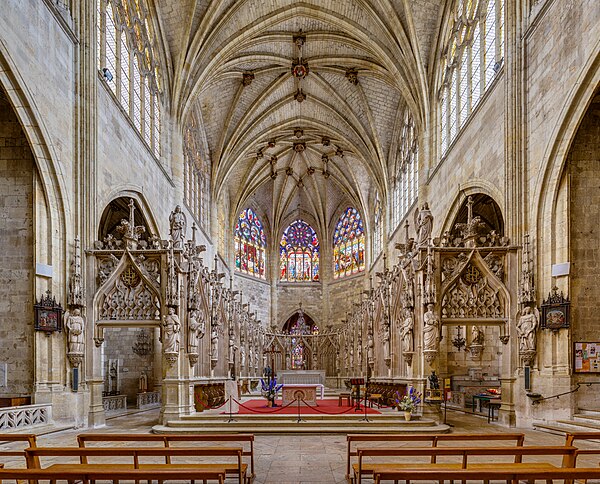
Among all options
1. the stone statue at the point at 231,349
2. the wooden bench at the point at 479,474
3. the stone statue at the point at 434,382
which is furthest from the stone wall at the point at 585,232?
the stone statue at the point at 231,349

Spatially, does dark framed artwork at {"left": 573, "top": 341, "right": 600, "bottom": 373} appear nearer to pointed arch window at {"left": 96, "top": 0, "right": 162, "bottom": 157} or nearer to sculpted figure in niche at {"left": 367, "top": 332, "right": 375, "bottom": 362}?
sculpted figure in niche at {"left": 367, "top": 332, "right": 375, "bottom": 362}

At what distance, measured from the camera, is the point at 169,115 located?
25.7m

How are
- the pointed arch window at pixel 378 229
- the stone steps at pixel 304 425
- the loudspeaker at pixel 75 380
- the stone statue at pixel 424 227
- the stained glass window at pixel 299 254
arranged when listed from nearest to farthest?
the stone steps at pixel 304 425 → the loudspeaker at pixel 75 380 → the stone statue at pixel 424 227 → the pointed arch window at pixel 378 229 → the stained glass window at pixel 299 254

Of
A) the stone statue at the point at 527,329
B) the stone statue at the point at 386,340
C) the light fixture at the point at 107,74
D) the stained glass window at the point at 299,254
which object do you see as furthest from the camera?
the stained glass window at the point at 299,254

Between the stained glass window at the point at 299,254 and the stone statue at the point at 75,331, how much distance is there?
33.6 meters

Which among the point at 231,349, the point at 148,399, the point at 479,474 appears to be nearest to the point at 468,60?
the point at 231,349

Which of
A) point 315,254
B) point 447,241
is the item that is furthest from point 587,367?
point 315,254

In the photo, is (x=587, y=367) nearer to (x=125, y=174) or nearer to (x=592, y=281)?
(x=592, y=281)

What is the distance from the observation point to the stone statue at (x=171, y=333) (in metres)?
15.2

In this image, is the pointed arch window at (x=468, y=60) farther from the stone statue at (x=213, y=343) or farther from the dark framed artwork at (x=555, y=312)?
the stone statue at (x=213, y=343)

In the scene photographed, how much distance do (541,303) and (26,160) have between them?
13188 mm

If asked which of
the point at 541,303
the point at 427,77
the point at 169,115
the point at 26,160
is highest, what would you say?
the point at 427,77

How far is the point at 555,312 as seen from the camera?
1398 cm

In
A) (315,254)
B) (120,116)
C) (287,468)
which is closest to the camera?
(287,468)
